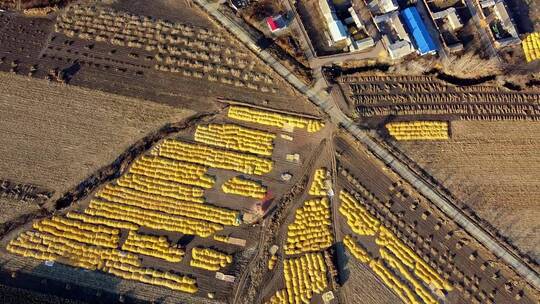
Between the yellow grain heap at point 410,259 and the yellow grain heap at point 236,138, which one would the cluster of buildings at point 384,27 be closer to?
the yellow grain heap at point 236,138

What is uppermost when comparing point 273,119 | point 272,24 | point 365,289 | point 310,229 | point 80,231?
point 272,24

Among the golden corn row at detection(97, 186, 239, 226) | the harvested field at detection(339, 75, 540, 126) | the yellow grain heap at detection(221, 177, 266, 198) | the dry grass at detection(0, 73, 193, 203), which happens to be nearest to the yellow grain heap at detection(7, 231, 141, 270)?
the dry grass at detection(0, 73, 193, 203)

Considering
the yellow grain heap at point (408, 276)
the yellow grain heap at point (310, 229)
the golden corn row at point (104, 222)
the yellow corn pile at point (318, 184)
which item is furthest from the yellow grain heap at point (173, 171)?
the yellow grain heap at point (408, 276)

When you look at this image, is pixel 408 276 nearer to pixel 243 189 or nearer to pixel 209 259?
pixel 243 189

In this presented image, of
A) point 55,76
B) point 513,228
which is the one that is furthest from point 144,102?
point 513,228

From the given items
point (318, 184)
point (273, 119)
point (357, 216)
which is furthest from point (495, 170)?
point (273, 119)

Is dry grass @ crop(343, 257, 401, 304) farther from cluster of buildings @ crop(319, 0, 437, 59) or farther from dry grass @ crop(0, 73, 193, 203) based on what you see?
dry grass @ crop(0, 73, 193, 203)

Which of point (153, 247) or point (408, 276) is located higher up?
point (153, 247)

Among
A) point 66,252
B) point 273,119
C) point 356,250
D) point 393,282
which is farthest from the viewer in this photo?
point 273,119
